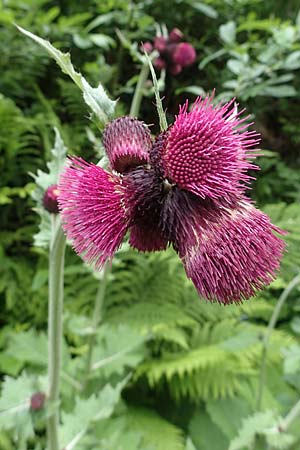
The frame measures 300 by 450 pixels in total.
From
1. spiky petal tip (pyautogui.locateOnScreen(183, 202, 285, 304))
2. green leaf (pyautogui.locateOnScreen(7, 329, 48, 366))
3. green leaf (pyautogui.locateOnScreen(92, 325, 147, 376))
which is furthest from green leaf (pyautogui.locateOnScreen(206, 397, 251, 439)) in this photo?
spiky petal tip (pyautogui.locateOnScreen(183, 202, 285, 304))

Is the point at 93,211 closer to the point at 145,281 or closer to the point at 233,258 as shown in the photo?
the point at 233,258

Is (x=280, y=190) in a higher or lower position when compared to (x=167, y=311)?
higher

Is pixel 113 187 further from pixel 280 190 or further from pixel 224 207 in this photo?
pixel 280 190

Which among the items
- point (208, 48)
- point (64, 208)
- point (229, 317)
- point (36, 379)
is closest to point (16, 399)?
point (36, 379)

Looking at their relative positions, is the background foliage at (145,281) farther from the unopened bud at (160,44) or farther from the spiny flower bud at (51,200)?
the spiny flower bud at (51,200)

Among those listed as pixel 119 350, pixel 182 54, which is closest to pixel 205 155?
pixel 182 54
